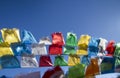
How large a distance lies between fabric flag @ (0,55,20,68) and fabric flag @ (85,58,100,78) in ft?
2.77

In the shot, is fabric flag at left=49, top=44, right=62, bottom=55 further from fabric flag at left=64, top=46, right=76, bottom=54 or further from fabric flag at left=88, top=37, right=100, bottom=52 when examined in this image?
fabric flag at left=88, top=37, right=100, bottom=52

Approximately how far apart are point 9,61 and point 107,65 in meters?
1.29

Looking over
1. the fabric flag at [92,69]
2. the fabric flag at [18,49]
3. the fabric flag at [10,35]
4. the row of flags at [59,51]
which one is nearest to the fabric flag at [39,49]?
the row of flags at [59,51]

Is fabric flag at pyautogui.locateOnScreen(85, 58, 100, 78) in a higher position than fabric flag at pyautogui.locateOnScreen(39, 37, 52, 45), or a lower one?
lower

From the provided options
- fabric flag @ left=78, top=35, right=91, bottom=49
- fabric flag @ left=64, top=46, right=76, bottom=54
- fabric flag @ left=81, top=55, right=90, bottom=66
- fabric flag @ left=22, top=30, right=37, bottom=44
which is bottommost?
fabric flag @ left=81, top=55, right=90, bottom=66

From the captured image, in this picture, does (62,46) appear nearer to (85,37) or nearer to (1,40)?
(85,37)

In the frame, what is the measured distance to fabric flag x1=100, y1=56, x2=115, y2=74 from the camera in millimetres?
3775

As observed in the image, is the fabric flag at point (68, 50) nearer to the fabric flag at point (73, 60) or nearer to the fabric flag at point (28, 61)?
the fabric flag at point (73, 60)

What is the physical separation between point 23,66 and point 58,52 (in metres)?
0.48

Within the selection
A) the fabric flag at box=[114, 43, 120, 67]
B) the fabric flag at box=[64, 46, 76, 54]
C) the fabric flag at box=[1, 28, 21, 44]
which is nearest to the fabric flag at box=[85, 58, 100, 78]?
the fabric flag at box=[64, 46, 76, 54]

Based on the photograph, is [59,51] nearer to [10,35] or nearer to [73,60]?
[73,60]

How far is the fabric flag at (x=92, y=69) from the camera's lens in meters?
3.48

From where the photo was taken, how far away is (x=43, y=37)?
370 centimetres

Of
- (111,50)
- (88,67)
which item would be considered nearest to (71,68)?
(88,67)
